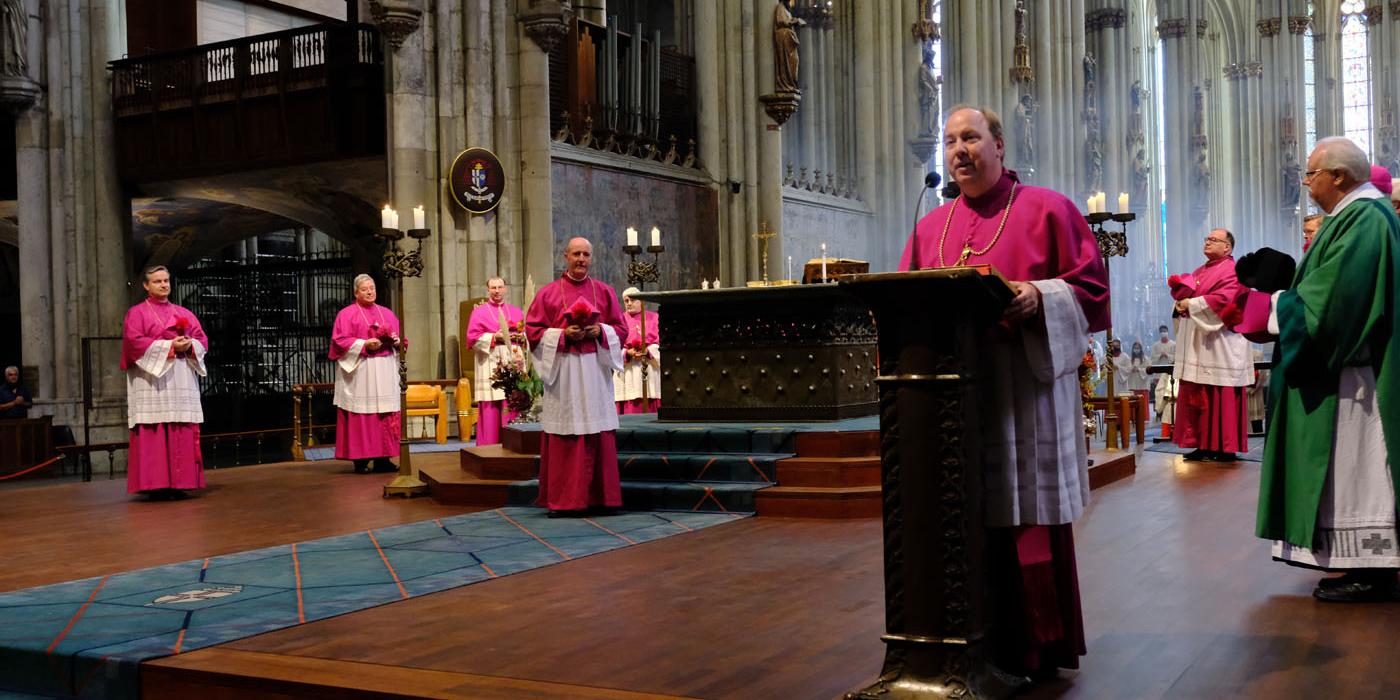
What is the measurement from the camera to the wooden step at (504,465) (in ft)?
31.8

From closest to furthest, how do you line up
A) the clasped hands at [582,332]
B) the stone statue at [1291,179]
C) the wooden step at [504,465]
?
the clasped hands at [582,332], the wooden step at [504,465], the stone statue at [1291,179]

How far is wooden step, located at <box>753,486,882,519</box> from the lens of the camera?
8195 millimetres

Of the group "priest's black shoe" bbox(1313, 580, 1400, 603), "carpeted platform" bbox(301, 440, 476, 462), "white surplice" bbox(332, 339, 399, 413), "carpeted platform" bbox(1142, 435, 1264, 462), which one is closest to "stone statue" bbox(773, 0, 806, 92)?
"carpeted platform" bbox(301, 440, 476, 462)

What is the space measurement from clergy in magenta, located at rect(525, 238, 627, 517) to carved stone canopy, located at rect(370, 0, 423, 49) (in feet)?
23.4

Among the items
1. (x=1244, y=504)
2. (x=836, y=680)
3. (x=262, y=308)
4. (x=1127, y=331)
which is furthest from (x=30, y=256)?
(x=1127, y=331)

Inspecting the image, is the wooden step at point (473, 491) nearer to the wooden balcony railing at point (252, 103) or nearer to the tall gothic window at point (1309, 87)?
the wooden balcony railing at point (252, 103)

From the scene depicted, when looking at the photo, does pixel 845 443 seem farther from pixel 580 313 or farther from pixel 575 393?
pixel 580 313

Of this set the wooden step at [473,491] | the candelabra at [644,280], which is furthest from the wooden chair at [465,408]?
the wooden step at [473,491]

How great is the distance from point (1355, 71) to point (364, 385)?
40.1 metres

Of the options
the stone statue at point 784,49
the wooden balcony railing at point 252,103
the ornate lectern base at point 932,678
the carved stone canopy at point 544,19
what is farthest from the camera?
the stone statue at point 784,49

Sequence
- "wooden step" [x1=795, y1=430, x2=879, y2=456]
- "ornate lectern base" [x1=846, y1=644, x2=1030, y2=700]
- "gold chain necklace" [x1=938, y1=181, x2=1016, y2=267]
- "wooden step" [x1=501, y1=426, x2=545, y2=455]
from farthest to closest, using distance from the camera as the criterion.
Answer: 1. "wooden step" [x1=501, y1=426, x2=545, y2=455]
2. "wooden step" [x1=795, y1=430, x2=879, y2=456]
3. "gold chain necklace" [x1=938, y1=181, x2=1016, y2=267]
4. "ornate lectern base" [x1=846, y1=644, x2=1030, y2=700]

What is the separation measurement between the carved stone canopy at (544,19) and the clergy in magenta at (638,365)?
A: 3377 mm

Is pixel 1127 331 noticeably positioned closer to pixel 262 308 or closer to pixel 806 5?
pixel 806 5

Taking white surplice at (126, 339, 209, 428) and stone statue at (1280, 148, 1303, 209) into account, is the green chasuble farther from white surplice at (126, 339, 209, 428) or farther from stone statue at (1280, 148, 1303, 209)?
stone statue at (1280, 148, 1303, 209)
